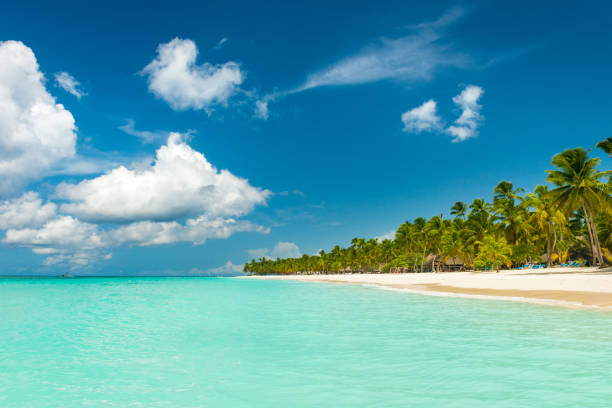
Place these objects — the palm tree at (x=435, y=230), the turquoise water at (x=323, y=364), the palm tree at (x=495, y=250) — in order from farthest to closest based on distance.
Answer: the palm tree at (x=435, y=230) < the palm tree at (x=495, y=250) < the turquoise water at (x=323, y=364)

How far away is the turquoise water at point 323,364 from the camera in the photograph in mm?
5641

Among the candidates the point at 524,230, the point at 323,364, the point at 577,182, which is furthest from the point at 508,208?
the point at 323,364

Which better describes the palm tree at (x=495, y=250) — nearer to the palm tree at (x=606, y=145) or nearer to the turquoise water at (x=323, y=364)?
the palm tree at (x=606, y=145)

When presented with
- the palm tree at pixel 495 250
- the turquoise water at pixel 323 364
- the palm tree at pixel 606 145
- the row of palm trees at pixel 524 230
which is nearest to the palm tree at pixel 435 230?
the row of palm trees at pixel 524 230

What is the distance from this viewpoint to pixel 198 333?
465 inches

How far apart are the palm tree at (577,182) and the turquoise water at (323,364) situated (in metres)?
23.7

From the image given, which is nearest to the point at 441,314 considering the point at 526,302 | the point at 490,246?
the point at 526,302

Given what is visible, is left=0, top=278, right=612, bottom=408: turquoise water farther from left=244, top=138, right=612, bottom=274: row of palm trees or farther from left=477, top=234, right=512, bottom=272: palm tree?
left=477, top=234, right=512, bottom=272: palm tree

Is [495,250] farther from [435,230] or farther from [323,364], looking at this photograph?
[323,364]

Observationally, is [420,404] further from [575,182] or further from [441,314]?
[575,182]

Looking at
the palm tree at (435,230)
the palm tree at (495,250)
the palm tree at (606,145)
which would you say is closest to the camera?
the palm tree at (606,145)

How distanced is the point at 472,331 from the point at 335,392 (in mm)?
6375

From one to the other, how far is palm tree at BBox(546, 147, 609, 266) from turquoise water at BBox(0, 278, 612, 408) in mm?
23663

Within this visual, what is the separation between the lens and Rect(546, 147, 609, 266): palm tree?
31953 mm
